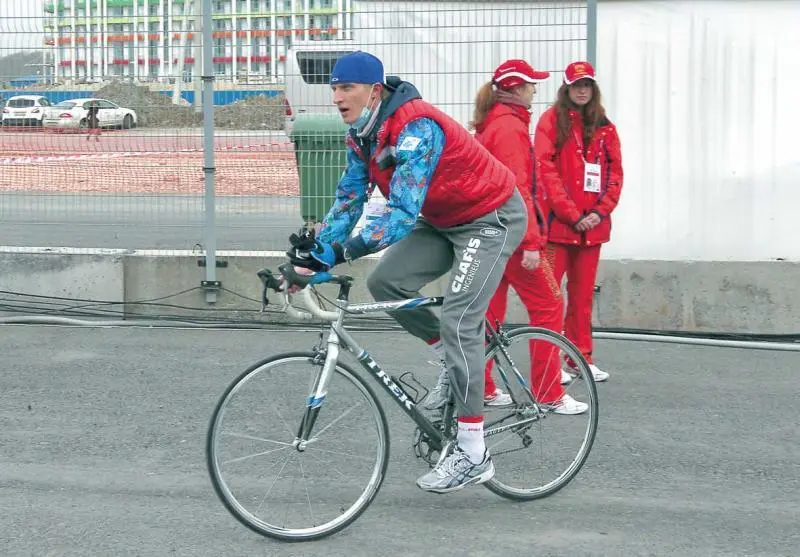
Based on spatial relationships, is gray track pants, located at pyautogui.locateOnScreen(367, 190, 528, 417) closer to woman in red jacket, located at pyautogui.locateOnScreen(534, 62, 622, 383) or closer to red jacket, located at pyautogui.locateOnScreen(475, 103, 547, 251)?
red jacket, located at pyautogui.locateOnScreen(475, 103, 547, 251)

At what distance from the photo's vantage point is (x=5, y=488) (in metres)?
5.44

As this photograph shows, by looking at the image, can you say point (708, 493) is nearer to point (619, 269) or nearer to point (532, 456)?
point (532, 456)

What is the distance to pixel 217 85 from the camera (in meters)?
9.05

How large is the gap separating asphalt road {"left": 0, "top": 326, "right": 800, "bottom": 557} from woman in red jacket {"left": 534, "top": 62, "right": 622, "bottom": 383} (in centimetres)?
62

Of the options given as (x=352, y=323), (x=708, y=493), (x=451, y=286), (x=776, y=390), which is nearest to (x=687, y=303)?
(x=776, y=390)

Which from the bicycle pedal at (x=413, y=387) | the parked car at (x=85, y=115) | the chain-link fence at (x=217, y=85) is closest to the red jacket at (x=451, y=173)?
the bicycle pedal at (x=413, y=387)

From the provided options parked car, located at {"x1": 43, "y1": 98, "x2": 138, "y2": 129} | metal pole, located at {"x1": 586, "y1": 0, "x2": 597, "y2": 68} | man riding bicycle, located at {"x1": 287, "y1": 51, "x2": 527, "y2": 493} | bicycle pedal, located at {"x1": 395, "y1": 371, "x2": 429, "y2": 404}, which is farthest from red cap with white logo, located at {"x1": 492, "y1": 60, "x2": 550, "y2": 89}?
parked car, located at {"x1": 43, "y1": 98, "x2": 138, "y2": 129}

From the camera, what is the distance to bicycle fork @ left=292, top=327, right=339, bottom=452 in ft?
15.6

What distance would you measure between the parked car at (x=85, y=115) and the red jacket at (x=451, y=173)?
14.8ft

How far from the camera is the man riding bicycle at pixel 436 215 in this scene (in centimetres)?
479

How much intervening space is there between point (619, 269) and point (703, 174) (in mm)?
930

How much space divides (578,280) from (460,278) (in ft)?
8.65

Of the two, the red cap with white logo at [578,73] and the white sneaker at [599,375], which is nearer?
the red cap with white logo at [578,73]

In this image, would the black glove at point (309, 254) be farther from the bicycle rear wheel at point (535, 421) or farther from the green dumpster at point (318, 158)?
the green dumpster at point (318, 158)
